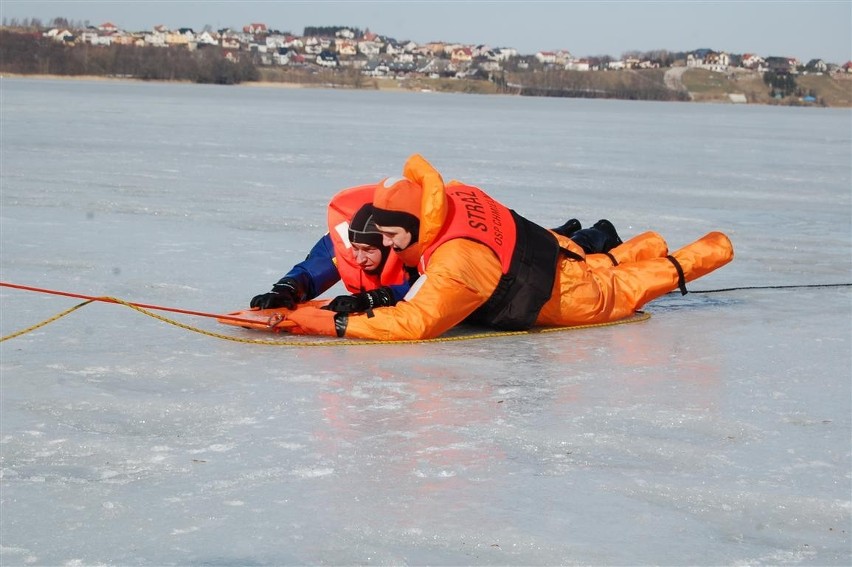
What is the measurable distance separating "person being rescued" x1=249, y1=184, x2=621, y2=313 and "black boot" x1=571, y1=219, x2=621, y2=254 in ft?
3.35

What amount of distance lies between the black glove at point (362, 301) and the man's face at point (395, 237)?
0.71ft

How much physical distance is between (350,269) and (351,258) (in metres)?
0.05

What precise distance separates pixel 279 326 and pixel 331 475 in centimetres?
158

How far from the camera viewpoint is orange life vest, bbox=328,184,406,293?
4539 mm

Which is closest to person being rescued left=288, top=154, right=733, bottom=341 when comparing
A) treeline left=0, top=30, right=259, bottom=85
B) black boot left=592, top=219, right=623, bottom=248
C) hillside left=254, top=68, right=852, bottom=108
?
black boot left=592, top=219, right=623, bottom=248

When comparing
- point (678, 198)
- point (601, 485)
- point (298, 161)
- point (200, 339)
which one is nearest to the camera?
point (601, 485)

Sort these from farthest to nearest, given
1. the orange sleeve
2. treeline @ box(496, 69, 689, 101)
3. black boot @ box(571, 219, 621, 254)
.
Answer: treeline @ box(496, 69, 689, 101) → black boot @ box(571, 219, 621, 254) → the orange sleeve

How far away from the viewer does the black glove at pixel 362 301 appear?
4301 mm

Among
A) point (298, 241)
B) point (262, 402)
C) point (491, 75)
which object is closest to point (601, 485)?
point (262, 402)

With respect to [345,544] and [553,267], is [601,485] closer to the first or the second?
[345,544]

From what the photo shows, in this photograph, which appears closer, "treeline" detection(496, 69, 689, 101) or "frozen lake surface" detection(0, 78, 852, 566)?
"frozen lake surface" detection(0, 78, 852, 566)

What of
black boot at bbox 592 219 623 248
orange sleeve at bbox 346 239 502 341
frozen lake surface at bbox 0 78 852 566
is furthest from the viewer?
black boot at bbox 592 219 623 248

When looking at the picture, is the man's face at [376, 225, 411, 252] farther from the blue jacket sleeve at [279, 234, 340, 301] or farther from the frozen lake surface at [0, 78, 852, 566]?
the blue jacket sleeve at [279, 234, 340, 301]

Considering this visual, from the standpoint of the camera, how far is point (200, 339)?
14.0ft
